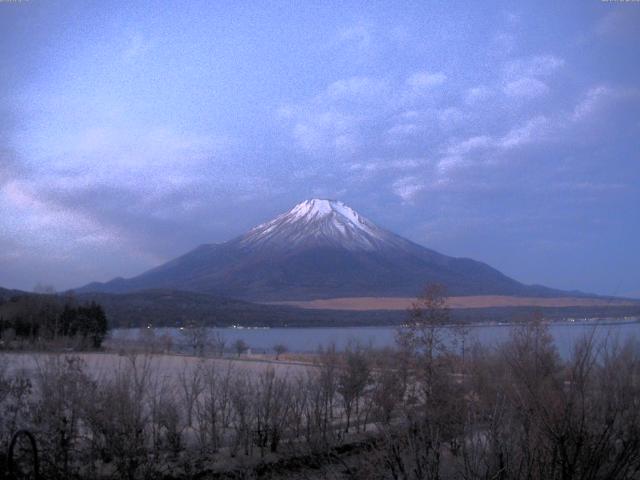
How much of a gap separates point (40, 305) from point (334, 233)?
3399 inches

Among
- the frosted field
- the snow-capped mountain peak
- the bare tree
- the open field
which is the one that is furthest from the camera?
the snow-capped mountain peak

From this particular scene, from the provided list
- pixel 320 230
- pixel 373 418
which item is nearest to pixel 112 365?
pixel 373 418

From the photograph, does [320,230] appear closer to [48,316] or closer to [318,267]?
[318,267]

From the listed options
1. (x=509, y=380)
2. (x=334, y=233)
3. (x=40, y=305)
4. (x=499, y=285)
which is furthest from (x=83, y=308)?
(x=334, y=233)

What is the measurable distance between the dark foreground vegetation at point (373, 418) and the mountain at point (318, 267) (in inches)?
2606

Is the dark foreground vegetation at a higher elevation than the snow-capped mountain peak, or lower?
lower

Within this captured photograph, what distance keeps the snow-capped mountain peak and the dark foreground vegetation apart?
327 ft

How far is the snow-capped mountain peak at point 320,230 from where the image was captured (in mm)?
118688

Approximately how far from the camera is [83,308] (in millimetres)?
39938

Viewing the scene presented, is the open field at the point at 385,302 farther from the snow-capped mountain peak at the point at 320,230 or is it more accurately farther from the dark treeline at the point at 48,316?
the dark treeline at the point at 48,316

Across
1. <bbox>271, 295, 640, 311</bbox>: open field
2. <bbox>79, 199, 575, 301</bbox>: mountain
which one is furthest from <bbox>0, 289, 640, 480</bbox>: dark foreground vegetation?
<bbox>79, 199, 575, 301</bbox>: mountain

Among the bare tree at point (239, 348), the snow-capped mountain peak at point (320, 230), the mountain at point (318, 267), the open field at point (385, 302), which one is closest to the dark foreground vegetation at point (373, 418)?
the bare tree at point (239, 348)

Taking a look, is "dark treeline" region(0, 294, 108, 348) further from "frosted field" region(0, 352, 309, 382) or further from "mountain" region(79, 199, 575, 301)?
"mountain" region(79, 199, 575, 301)

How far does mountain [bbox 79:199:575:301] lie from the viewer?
9438 cm
